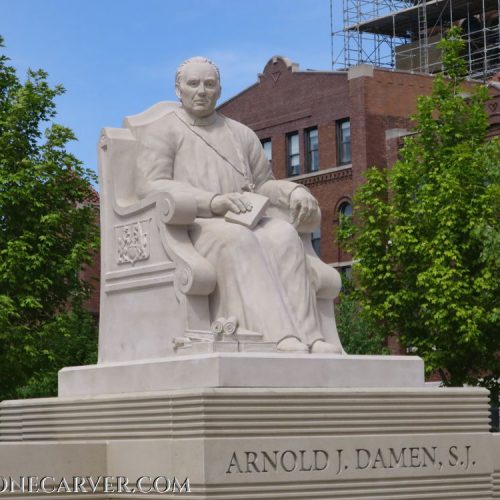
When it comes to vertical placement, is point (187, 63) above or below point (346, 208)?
below

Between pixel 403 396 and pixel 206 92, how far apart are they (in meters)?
3.60

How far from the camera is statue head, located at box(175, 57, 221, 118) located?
14305mm

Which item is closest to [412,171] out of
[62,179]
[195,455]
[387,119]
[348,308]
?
[348,308]

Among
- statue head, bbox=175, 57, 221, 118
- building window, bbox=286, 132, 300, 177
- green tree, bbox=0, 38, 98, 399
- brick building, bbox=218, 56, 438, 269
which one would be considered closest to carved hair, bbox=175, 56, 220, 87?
statue head, bbox=175, 57, 221, 118

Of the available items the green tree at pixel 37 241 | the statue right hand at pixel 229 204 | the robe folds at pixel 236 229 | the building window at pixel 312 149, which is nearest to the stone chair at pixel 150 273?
the robe folds at pixel 236 229

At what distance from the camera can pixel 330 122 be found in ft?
180

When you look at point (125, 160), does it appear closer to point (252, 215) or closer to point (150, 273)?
point (150, 273)

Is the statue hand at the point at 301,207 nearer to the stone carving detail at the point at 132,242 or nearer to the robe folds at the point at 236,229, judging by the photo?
the robe folds at the point at 236,229

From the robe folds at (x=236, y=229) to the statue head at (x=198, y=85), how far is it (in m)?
0.14

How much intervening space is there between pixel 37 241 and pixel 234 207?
19.4m

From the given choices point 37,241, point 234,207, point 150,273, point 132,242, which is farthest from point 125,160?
point 37,241

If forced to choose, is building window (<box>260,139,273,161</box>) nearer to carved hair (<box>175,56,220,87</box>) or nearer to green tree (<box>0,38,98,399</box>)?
green tree (<box>0,38,98,399</box>)

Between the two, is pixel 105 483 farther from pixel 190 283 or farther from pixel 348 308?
pixel 348 308

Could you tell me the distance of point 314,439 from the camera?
40.1 ft
